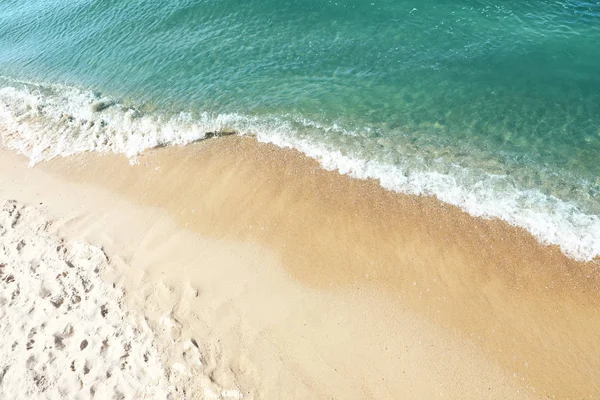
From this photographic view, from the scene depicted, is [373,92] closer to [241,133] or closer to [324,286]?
[241,133]

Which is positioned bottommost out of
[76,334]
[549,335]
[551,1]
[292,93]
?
[549,335]

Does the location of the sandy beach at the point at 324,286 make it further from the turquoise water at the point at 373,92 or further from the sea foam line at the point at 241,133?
the turquoise water at the point at 373,92

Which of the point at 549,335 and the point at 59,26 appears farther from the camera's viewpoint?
the point at 59,26

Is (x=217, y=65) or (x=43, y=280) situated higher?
(x=217, y=65)

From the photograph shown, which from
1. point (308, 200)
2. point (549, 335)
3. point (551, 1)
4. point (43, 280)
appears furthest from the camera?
point (551, 1)

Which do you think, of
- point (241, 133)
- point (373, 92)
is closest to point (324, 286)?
point (241, 133)

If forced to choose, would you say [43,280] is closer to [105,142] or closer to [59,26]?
[105,142]

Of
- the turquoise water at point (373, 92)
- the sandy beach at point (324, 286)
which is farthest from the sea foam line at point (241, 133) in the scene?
the sandy beach at point (324, 286)

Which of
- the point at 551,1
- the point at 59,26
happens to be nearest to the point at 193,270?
the point at 551,1
